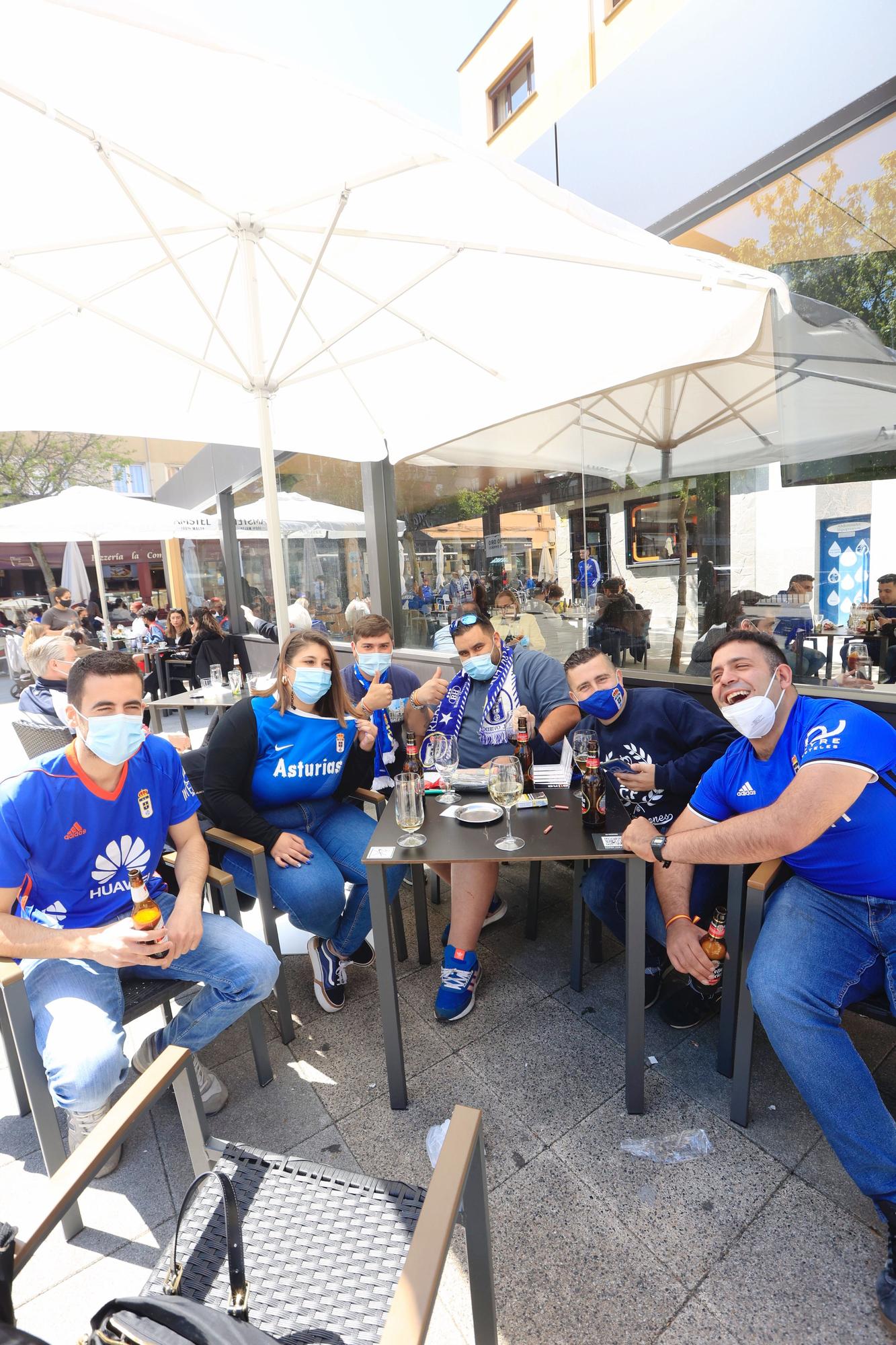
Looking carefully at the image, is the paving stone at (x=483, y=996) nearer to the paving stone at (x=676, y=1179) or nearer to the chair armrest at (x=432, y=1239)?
the paving stone at (x=676, y=1179)

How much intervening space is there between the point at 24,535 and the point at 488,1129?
10261 millimetres

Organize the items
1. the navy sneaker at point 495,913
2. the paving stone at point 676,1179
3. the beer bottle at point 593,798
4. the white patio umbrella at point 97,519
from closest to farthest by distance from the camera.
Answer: the paving stone at point 676,1179 < the beer bottle at point 593,798 < the navy sneaker at point 495,913 < the white patio umbrella at point 97,519

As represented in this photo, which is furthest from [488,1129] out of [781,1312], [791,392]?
[791,392]

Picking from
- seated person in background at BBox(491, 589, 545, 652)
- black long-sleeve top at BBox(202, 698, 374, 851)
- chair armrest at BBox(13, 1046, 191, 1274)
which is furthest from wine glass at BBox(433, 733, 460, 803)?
seated person in background at BBox(491, 589, 545, 652)

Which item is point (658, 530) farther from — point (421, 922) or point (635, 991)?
point (635, 991)

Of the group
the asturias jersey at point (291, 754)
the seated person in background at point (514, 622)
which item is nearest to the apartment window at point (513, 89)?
the seated person in background at point (514, 622)

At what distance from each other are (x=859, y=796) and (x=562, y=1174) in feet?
4.71

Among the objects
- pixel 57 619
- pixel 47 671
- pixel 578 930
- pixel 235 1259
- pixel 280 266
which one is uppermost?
pixel 280 266

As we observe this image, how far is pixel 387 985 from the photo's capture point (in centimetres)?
224

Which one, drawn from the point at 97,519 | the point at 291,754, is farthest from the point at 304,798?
the point at 97,519

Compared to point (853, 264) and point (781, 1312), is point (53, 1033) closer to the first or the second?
point (781, 1312)

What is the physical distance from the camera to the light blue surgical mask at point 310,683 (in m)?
2.90

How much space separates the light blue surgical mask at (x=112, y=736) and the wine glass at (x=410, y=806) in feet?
2.96

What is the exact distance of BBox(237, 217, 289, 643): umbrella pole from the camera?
10.5 feet
